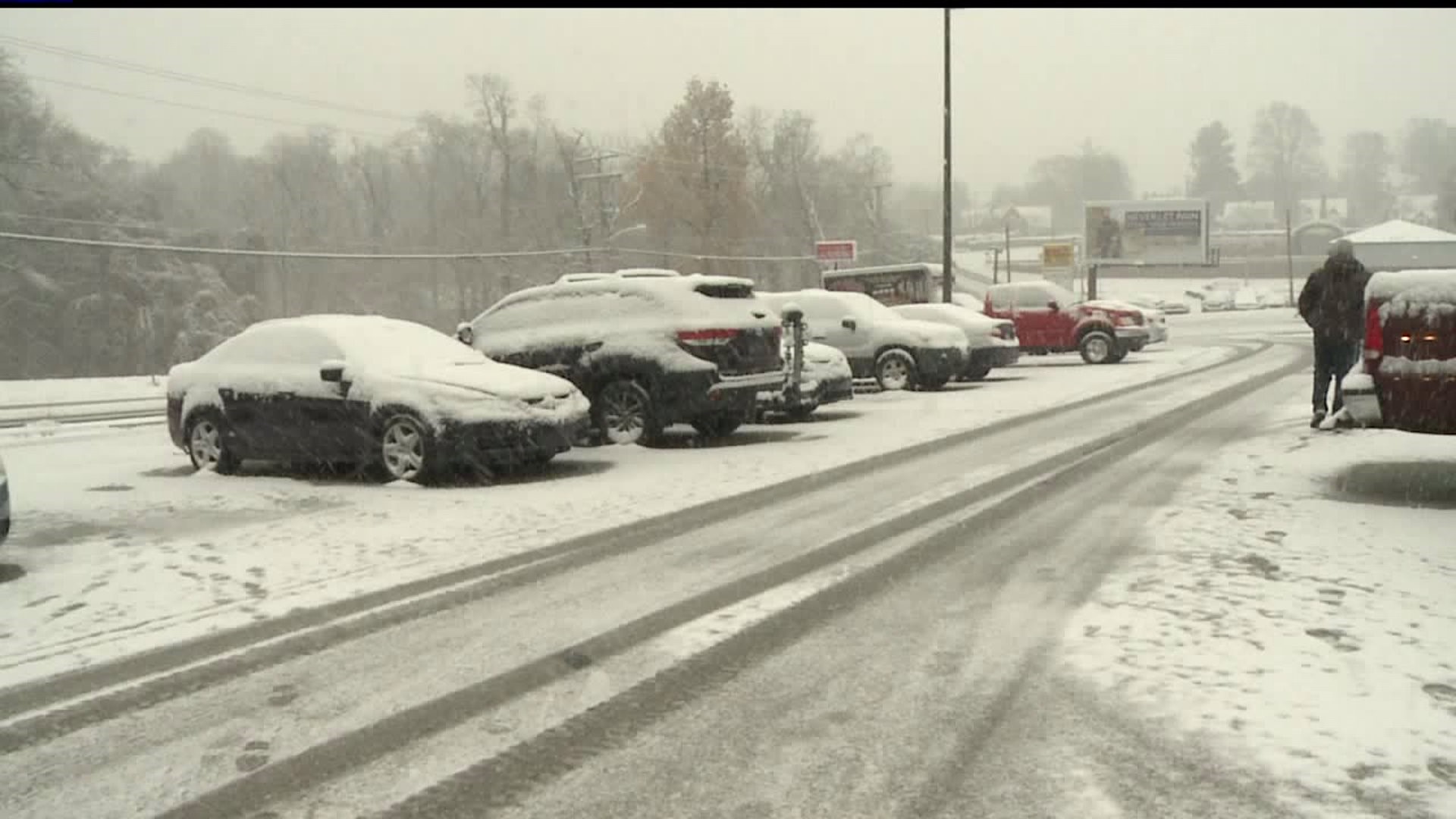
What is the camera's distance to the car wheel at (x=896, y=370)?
19641mm

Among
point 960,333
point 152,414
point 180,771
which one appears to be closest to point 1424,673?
point 180,771

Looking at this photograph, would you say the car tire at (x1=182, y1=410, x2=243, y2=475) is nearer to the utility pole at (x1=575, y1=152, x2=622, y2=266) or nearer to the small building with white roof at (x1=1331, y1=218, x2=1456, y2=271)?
the utility pole at (x1=575, y1=152, x2=622, y2=266)

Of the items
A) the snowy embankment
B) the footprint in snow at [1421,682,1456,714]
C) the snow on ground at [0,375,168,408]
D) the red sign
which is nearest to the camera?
the footprint in snow at [1421,682,1456,714]

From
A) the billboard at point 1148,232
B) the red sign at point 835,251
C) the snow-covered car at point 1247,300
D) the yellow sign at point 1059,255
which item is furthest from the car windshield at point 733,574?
the snow-covered car at point 1247,300

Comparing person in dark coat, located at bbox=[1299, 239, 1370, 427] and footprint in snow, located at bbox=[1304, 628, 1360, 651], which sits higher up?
person in dark coat, located at bbox=[1299, 239, 1370, 427]

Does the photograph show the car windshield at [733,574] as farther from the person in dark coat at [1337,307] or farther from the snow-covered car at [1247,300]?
the snow-covered car at [1247,300]

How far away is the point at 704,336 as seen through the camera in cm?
1234

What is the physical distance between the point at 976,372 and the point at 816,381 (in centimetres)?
731

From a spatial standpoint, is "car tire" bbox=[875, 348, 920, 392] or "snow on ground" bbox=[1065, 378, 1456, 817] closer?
"snow on ground" bbox=[1065, 378, 1456, 817]

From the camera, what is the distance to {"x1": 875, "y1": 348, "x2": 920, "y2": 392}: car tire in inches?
773

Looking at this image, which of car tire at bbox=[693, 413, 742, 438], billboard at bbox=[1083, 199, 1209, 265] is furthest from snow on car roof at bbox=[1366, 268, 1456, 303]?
billboard at bbox=[1083, 199, 1209, 265]

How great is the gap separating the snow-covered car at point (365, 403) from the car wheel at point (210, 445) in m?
0.01

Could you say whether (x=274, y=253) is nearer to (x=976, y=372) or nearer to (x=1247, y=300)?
(x=976, y=372)

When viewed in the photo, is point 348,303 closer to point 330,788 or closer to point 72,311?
point 72,311
